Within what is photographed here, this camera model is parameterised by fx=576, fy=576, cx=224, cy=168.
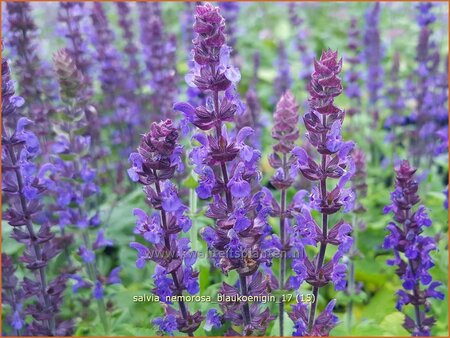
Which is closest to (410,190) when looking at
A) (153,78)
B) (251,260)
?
(251,260)

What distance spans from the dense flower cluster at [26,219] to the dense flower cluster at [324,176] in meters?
1.61

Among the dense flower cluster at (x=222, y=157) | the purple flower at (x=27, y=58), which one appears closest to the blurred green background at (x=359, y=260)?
the dense flower cluster at (x=222, y=157)

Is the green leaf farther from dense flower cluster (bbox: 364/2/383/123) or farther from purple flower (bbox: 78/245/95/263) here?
dense flower cluster (bbox: 364/2/383/123)

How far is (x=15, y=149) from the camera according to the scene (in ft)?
11.5

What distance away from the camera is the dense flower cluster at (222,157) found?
2695mm

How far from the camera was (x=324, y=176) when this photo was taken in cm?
282

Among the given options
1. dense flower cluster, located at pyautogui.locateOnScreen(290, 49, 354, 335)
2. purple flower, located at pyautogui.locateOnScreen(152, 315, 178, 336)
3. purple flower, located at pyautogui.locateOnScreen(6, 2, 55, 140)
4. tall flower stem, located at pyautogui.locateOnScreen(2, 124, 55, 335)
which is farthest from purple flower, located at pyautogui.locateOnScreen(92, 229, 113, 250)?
dense flower cluster, located at pyautogui.locateOnScreen(290, 49, 354, 335)

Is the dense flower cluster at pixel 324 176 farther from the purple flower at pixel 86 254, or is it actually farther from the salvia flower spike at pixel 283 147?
the purple flower at pixel 86 254

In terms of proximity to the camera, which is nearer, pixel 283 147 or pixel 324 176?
pixel 324 176

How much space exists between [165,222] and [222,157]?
51cm

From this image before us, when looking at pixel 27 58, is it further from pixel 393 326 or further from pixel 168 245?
pixel 393 326

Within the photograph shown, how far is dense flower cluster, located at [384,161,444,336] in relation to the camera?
347cm

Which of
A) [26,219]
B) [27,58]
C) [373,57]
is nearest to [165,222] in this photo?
[26,219]

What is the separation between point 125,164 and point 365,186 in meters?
2.79
